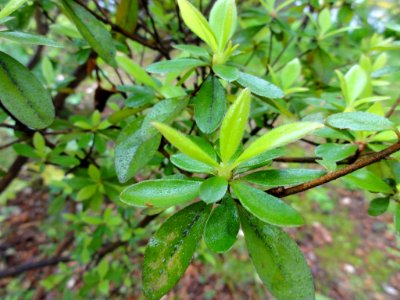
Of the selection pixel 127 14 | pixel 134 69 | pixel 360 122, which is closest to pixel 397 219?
pixel 360 122

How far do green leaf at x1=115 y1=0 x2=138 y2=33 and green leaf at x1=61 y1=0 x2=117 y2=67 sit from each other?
0.62 feet

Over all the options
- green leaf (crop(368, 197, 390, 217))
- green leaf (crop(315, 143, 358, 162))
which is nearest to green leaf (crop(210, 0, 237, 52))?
green leaf (crop(315, 143, 358, 162))

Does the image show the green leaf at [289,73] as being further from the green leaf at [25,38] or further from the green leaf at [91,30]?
the green leaf at [25,38]

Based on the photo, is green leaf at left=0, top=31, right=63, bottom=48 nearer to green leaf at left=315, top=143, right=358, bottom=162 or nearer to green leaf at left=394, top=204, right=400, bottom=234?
green leaf at left=315, top=143, right=358, bottom=162

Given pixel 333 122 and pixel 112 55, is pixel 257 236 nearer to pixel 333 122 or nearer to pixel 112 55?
pixel 333 122

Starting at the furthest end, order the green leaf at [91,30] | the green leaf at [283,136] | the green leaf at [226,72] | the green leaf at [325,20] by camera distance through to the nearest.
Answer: the green leaf at [325,20]
the green leaf at [91,30]
the green leaf at [226,72]
the green leaf at [283,136]

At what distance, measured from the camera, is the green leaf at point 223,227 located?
382mm

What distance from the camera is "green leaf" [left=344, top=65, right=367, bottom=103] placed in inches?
23.1

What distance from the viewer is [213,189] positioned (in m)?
0.37

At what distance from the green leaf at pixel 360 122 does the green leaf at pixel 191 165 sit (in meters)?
0.18

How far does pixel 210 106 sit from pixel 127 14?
421mm

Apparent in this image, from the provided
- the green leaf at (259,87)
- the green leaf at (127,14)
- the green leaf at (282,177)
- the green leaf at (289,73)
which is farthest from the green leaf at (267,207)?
the green leaf at (127,14)

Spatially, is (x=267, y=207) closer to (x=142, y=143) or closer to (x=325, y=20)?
(x=142, y=143)

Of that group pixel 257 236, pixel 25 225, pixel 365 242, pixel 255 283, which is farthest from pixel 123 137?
pixel 365 242
